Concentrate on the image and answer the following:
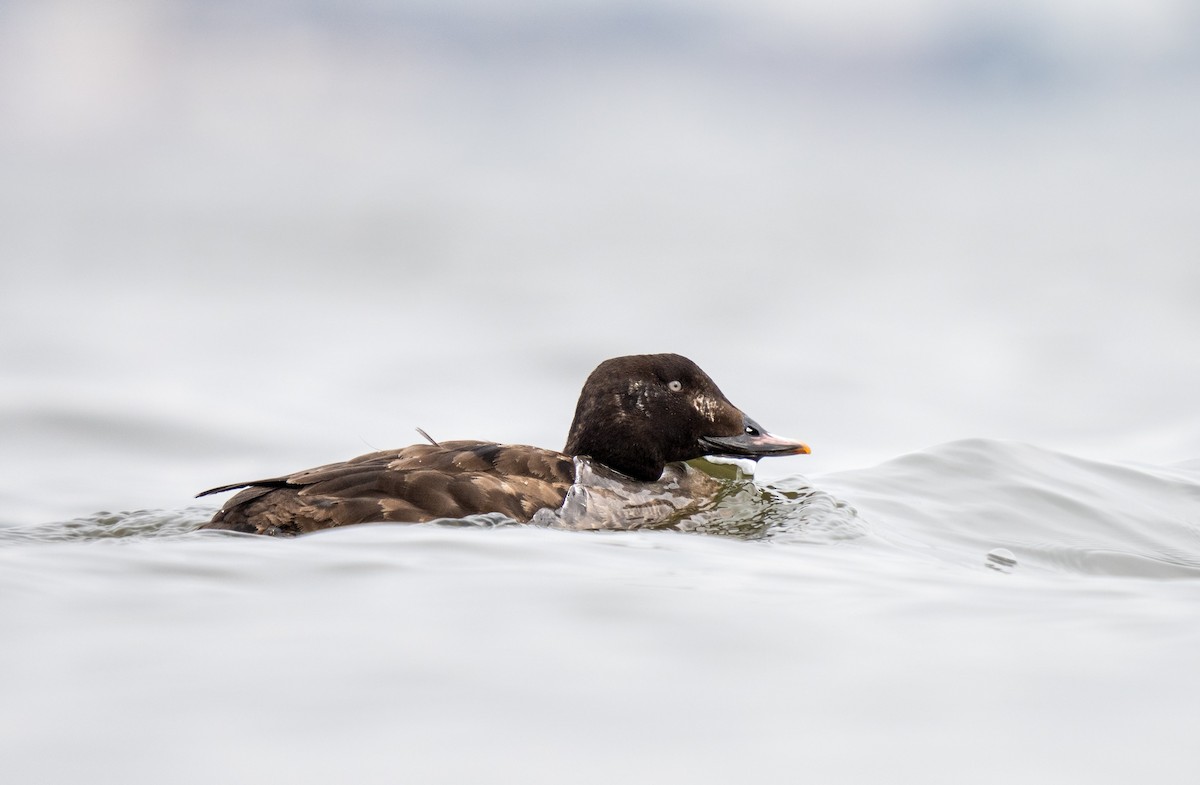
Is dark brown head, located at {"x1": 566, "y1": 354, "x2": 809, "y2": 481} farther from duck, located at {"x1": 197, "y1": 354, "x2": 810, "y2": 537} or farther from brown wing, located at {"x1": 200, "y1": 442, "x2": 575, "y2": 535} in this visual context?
brown wing, located at {"x1": 200, "y1": 442, "x2": 575, "y2": 535}

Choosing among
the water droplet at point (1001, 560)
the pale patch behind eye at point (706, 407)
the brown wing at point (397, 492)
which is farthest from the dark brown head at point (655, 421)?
the water droplet at point (1001, 560)

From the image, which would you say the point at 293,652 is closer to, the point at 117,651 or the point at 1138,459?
the point at 117,651

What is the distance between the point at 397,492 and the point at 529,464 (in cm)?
72

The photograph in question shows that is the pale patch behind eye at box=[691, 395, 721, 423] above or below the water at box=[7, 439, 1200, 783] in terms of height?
above

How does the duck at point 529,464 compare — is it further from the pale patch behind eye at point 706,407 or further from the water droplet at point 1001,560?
the water droplet at point 1001,560

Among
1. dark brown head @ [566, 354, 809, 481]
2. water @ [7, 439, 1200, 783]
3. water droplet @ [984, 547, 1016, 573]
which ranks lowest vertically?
water @ [7, 439, 1200, 783]

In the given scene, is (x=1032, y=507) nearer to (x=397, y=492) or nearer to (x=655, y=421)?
(x=655, y=421)

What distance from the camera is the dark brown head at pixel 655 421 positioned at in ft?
20.7

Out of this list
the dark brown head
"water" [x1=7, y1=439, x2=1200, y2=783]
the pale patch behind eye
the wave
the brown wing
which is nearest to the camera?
"water" [x1=7, y1=439, x2=1200, y2=783]

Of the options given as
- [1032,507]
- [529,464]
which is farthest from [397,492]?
[1032,507]

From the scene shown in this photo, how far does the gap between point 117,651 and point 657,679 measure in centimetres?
123

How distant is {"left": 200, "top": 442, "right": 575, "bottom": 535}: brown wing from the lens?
4988mm

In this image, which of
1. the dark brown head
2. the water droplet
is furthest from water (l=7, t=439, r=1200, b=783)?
the dark brown head

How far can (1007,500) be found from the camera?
6.93 meters
